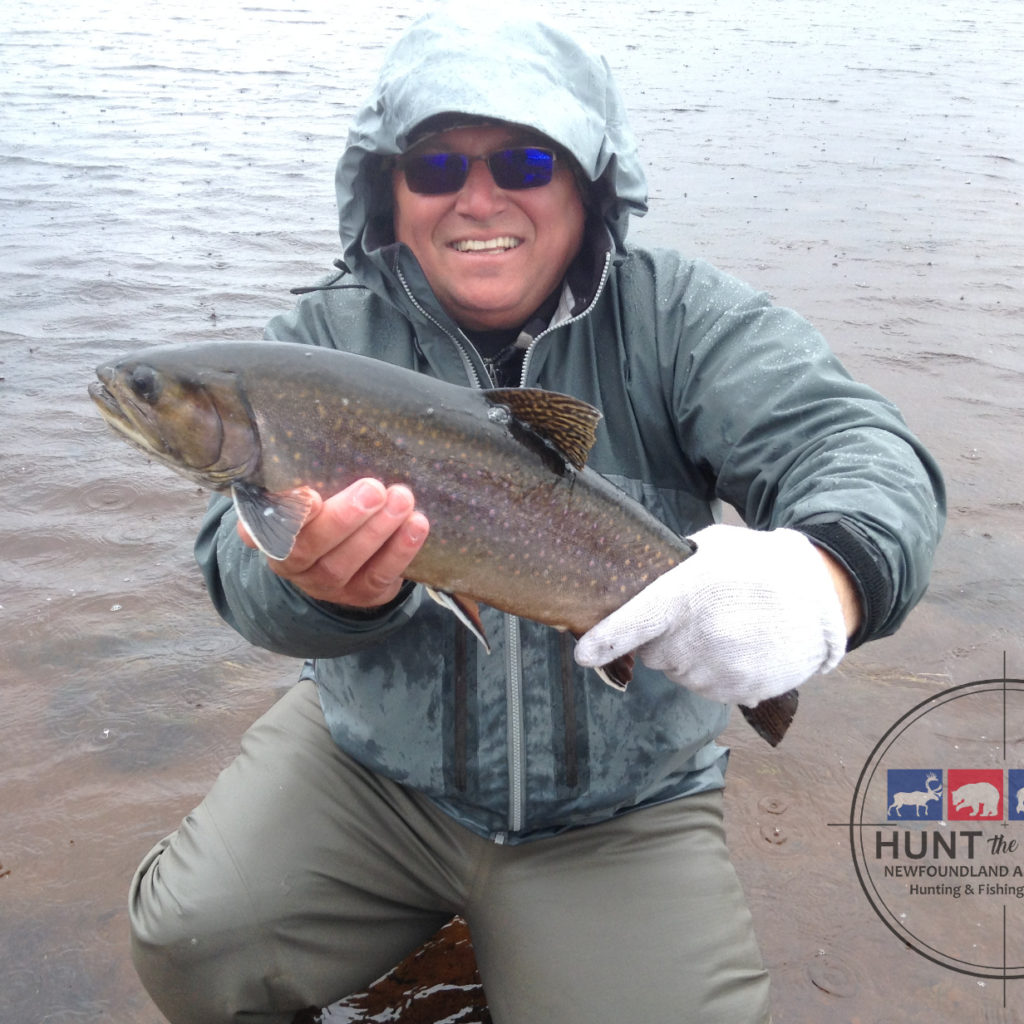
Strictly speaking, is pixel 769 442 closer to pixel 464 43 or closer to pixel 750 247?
pixel 464 43

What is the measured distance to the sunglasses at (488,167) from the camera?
333 centimetres

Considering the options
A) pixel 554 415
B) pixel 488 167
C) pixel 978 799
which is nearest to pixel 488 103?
pixel 488 167

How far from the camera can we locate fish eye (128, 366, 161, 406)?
2.79 metres

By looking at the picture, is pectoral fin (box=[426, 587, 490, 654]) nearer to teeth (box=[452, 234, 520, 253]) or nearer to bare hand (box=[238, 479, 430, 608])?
bare hand (box=[238, 479, 430, 608])

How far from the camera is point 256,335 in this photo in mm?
8359

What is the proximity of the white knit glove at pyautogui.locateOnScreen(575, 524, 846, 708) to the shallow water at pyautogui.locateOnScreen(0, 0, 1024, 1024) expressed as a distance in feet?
4.56

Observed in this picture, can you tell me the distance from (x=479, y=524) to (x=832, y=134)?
611 inches

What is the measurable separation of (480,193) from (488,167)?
0.09m

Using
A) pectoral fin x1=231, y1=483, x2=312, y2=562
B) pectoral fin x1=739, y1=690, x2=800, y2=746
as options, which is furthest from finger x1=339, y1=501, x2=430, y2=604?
pectoral fin x1=739, y1=690, x2=800, y2=746

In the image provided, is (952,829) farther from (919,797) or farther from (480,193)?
(480,193)

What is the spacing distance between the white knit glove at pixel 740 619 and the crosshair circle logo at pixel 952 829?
1461mm

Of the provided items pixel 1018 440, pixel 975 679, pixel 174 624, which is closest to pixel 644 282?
pixel 975 679

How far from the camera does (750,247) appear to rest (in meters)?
10.8

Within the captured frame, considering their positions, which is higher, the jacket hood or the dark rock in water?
the jacket hood
